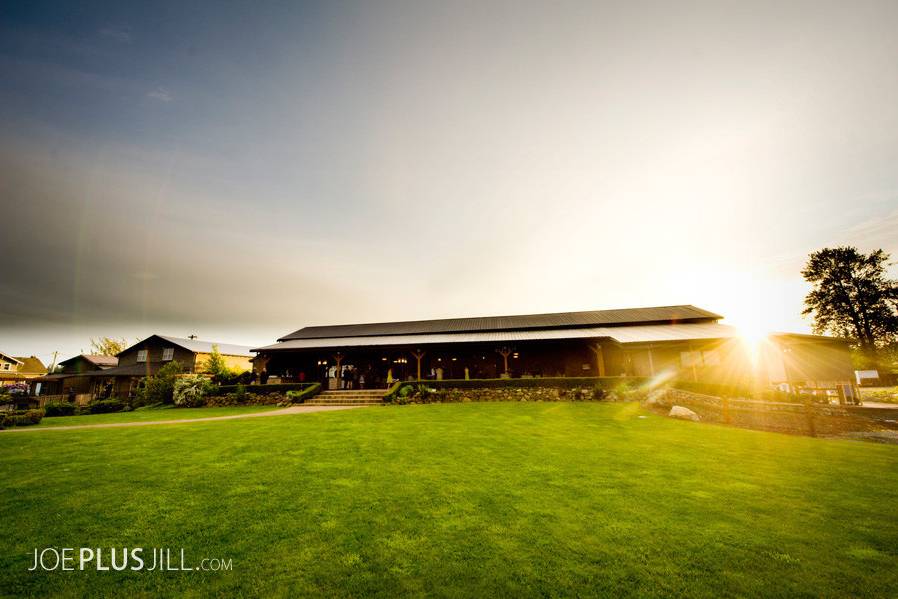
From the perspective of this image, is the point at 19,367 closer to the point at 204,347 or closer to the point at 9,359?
the point at 9,359

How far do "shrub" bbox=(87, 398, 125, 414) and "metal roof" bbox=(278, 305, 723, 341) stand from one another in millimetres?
13589

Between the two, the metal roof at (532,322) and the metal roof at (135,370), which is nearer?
the metal roof at (532,322)

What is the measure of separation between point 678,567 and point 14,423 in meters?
27.2

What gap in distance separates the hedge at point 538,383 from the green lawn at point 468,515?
9.55 m

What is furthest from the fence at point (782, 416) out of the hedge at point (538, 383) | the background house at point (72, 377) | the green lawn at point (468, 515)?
the background house at point (72, 377)

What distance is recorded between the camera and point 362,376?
2831cm

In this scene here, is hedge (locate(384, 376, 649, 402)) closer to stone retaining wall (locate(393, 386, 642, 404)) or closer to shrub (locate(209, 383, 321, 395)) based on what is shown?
stone retaining wall (locate(393, 386, 642, 404))

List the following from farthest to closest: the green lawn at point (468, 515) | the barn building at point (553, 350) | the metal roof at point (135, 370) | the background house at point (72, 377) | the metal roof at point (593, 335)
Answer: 1. the background house at point (72, 377)
2. the metal roof at point (135, 370)
3. the metal roof at point (593, 335)
4. the barn building at point (553, 350)
5. the green lawn at point (468, 515)

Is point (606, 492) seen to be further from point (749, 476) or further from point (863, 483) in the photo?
point (863, 483)

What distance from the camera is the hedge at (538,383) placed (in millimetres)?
19906

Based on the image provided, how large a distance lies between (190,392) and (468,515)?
26.5m

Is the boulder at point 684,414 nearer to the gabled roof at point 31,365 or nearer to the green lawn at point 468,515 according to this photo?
the green lawn at point 468,515

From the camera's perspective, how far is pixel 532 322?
3127cm

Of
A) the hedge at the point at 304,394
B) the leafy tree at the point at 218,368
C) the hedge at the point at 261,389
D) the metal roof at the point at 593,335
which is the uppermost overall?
the metal roof at the point at 593,335
